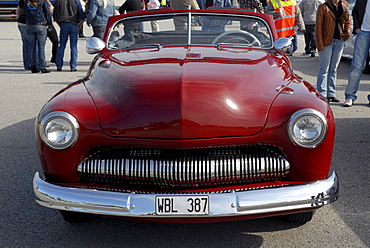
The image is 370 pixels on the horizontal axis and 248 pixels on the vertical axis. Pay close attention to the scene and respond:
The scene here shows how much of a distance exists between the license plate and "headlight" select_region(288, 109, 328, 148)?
2.34 feet

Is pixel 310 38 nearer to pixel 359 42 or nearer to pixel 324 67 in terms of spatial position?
pixel 324 67

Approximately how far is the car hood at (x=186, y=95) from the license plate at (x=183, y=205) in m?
0.38

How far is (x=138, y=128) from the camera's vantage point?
3.43 m

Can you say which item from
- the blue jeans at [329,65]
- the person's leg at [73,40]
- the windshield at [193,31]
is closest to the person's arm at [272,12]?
the blue jeans at [329,65]

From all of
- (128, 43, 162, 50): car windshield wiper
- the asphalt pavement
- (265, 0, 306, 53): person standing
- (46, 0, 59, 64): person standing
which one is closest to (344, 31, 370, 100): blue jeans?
the asphalt pavement

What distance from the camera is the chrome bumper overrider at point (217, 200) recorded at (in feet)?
10.7

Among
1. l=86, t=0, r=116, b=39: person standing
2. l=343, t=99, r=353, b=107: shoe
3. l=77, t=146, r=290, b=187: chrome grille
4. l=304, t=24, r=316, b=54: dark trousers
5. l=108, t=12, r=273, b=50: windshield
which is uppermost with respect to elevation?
l=108, t=12, r=273, b=50: windshield

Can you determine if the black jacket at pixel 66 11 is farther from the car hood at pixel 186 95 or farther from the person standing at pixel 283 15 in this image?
the car hood at pixel 186 95

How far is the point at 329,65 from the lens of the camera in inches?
333

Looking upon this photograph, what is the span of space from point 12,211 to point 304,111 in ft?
7.91

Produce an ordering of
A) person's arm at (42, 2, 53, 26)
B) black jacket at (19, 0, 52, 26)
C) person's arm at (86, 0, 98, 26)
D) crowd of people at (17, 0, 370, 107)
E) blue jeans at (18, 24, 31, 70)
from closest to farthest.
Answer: crowd of people at (17, 0, 370, 107) < black jacket at (19, 0, 52, 26) < person's arm at (42, 2, 53, 26) < blue jeans at (18, 24, 31, 70) < person's arm at (86, 0, 98, 26)

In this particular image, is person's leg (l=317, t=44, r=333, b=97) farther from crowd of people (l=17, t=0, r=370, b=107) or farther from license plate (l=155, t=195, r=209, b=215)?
license plate (l=155, t=195, r=209, b=215)

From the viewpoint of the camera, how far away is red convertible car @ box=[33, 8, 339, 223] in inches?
130

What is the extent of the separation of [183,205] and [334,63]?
5787mm
